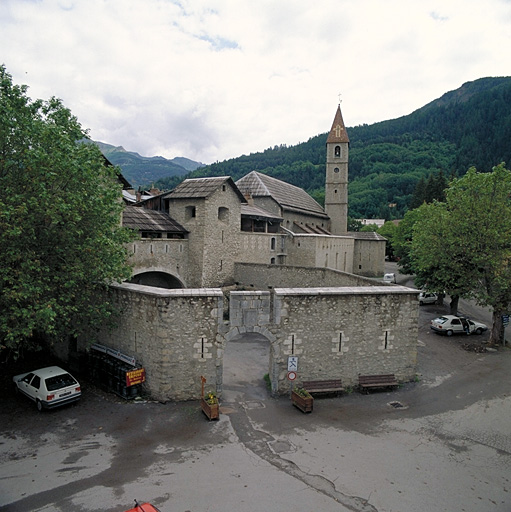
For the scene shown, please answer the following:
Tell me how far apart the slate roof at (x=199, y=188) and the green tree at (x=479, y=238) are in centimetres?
1565

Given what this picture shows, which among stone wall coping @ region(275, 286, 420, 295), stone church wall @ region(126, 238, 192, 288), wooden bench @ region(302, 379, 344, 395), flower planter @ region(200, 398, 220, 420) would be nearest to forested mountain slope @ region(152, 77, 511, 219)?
stone church wall @ region(126, 238, 192, 288)

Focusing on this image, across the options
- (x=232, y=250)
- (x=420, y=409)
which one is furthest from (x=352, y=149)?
(x=420, y=409)

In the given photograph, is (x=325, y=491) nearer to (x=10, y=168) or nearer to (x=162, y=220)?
(x=10, y=168)

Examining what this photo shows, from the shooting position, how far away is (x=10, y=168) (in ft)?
43.4

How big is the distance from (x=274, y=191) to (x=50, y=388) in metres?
34.2

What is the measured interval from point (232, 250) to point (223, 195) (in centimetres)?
480

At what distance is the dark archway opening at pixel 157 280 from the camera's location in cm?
2755

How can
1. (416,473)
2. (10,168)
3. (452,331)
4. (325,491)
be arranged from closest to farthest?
(325,491), (416,473), (10,168), (452,331)

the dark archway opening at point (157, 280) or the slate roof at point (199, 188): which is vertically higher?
the slate roof at point (199, 188)

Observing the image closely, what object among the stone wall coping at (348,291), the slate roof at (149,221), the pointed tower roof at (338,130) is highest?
the pointed tower roof at (338,130)

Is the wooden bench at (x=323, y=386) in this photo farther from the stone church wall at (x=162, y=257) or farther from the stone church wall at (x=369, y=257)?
the stone church wall at (x=369, y=257)

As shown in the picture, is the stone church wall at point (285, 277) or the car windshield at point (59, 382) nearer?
the car windshield at point (59, 382)

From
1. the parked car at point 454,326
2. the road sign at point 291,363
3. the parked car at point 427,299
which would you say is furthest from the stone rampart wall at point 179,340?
the parked car at point 427,299

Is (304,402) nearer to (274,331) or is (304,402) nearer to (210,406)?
(274,331)
